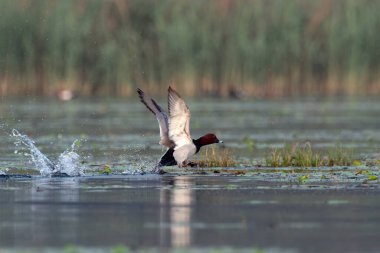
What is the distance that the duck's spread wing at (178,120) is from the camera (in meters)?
17.9

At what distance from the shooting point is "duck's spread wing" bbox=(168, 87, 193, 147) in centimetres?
1794

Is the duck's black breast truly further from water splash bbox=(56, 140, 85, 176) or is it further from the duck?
water splash bbox=(56, 140, 85, 176)

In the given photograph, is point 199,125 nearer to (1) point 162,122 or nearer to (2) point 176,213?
(1) point 162,122

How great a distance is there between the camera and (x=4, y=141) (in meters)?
26.1

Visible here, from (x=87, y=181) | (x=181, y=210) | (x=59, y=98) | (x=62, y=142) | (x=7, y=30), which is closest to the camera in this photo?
(x=181, y=210)

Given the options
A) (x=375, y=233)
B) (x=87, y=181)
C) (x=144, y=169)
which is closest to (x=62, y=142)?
(x=144, y=169)

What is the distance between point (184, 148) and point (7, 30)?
19846 mm

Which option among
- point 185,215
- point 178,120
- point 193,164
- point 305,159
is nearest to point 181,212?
point 185,215

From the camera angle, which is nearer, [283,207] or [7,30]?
[283,207]

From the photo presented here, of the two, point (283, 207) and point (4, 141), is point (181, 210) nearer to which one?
point (283, 207)

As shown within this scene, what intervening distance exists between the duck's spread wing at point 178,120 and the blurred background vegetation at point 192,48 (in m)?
19.6

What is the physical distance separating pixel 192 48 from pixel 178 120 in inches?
810

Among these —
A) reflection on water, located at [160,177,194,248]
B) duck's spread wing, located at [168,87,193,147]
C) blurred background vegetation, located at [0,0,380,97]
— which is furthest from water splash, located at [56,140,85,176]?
blurred background vegetation, located at [0,0,380,97]

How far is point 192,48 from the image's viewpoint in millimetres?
38594
